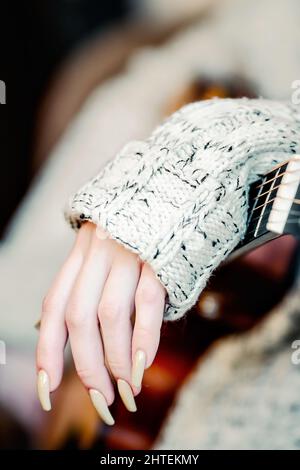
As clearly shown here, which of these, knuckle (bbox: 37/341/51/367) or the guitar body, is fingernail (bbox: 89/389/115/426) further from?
the guitar body

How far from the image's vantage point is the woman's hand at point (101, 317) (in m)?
0.34

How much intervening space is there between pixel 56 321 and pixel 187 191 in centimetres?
13

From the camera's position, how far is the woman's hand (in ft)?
1.10

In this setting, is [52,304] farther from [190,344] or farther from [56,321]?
[190,344]

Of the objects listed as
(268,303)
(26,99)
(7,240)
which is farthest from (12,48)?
(268,303)

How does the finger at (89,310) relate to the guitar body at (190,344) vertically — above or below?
above

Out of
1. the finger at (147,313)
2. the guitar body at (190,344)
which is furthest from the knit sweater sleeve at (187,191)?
the guitar body at (190,344)

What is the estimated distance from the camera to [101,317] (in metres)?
0.34

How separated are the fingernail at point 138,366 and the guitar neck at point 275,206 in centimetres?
11

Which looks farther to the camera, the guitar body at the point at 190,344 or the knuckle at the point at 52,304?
the guitar body at the point at 190,344

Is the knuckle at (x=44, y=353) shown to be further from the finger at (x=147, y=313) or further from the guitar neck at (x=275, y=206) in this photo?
the guitar neck at (x=275, y=206)

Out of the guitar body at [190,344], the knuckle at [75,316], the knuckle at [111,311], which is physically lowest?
the guitar body at [190,344]

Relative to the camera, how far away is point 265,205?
1.16ft

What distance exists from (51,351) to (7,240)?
1.29ft
